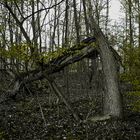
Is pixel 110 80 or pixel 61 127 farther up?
pixel 110 80

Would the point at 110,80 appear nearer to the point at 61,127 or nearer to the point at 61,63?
the point at 61,63

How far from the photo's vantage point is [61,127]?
11297mm

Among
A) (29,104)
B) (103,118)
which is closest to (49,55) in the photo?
(103,118)

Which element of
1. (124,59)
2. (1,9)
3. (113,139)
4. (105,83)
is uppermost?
(1,9)

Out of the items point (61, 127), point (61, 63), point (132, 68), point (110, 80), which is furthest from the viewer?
point (61, 63)

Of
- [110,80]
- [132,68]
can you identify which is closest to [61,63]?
[110,80]

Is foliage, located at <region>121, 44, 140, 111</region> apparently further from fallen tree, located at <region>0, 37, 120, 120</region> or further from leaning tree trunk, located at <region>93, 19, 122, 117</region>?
fallen tree, located at <region>0, 37, 120, 120</region>

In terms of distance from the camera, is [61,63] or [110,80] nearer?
[110,80]

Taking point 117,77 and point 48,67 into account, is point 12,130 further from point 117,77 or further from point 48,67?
point 117,77

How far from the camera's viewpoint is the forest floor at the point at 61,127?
10.4 meters

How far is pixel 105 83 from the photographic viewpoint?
12422 mm

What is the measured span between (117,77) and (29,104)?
5051mm

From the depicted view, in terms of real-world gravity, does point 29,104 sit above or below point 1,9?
below

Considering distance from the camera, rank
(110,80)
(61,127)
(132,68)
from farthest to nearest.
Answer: (110,80) → (132,68) → (61,127)
